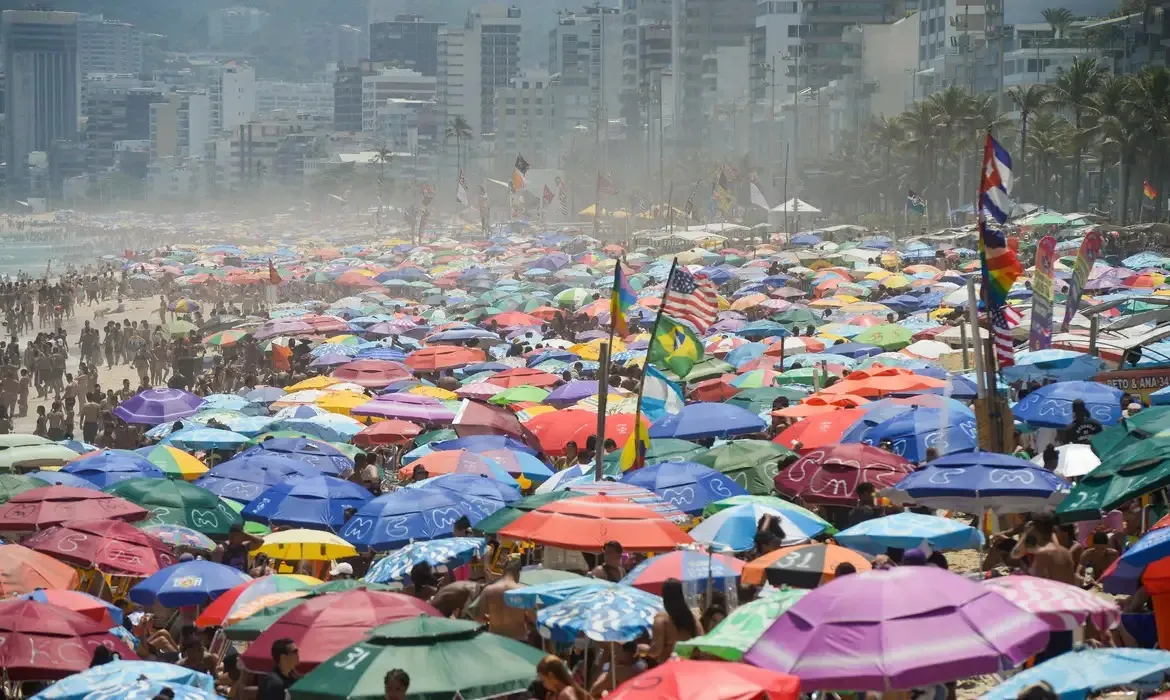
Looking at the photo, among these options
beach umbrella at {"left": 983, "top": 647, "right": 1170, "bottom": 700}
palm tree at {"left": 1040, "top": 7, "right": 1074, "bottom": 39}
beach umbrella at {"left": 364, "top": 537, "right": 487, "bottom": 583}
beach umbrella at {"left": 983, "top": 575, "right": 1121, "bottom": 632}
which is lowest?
beach umbrella at {"left": 364, "top": 537, "right": 487, "bottom": 583}

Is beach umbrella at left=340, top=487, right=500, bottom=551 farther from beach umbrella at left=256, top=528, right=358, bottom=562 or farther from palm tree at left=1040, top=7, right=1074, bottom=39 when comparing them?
palm tree at left=1040, top=7, right=1074, bottom=39

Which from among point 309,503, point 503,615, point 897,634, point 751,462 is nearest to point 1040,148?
point 751,462

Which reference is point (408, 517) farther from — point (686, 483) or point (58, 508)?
point (58, 508)

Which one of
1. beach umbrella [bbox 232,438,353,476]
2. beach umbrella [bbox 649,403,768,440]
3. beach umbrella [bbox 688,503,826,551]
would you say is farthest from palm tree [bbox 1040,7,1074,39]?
beach umbrella [bbox 688,503,826,551]

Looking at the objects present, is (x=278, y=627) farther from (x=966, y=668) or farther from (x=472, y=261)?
(x=472, y=261)

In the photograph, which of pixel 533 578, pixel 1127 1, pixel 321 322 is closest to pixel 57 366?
pixel 321 322

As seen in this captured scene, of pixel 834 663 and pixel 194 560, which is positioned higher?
pixel 834 663
